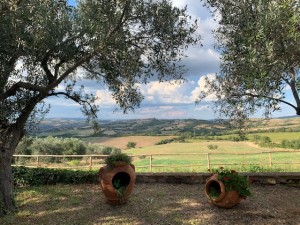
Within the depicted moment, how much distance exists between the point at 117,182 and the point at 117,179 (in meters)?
0.14

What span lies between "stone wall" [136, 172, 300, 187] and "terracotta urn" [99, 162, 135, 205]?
2919mm

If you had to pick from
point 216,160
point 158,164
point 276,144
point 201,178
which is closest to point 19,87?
point 201,178

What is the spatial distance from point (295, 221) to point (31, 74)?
8455 millimetres

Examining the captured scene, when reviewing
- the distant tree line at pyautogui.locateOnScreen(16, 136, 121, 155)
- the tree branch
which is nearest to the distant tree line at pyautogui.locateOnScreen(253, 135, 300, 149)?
the distant tree line at pyautogui.locateOnScreen(16, 136, 121, 155)

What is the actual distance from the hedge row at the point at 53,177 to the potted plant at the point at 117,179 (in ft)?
11.4

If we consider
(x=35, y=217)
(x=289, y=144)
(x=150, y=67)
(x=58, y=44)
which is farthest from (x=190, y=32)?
(x=289, y=144)

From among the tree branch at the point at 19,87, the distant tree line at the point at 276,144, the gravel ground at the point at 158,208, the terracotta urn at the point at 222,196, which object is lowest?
the gravel ground at the point at 158,208

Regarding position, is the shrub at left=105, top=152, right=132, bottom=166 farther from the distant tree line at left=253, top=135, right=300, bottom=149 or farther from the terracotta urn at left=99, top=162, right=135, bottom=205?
the distant tree line at left=253, top=135, right=300, bottom=149

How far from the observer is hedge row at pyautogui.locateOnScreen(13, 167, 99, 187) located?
13.0 meters

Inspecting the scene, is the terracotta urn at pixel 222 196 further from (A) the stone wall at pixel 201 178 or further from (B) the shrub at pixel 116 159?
(A) the stone wall at pixel 201 178

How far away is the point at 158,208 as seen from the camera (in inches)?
360

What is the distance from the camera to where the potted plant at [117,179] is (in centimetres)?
941

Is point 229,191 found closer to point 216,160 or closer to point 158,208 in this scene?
point 158,208

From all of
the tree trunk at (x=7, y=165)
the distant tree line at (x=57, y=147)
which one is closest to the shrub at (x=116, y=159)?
the tree trunk at (x=7, y=165)
